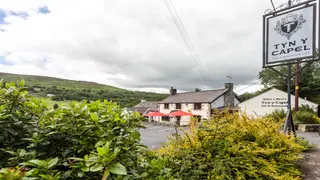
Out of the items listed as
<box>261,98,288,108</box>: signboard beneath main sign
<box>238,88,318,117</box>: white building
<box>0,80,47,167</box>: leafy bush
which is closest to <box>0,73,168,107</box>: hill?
<box>0,80,47,167</box>: leafy bush

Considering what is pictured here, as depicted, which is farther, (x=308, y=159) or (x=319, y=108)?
(x=319, y=108)

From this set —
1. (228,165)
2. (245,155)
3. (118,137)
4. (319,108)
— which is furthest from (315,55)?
(319,108)

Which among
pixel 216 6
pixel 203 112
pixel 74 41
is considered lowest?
pixel 203 112

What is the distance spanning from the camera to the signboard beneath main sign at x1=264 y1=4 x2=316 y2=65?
4.70m

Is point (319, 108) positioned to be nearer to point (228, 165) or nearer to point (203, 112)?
point (203, 112)

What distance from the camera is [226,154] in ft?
8.56

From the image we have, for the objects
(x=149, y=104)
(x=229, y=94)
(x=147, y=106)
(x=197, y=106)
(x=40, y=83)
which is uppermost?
(x=229, y=94)

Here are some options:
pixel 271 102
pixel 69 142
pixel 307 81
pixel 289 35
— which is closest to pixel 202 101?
pixel 271 102

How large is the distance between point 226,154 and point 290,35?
4.17 m

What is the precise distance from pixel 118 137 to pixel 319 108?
2869 centimetres

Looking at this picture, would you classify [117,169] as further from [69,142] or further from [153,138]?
[153,138]

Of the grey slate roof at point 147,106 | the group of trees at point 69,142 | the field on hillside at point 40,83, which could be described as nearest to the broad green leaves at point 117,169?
the group of trees at point 69,142

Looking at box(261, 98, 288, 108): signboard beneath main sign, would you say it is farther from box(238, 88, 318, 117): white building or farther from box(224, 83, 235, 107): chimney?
box(224, 83, 235, 107): chimney

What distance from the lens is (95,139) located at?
116 centimetres
